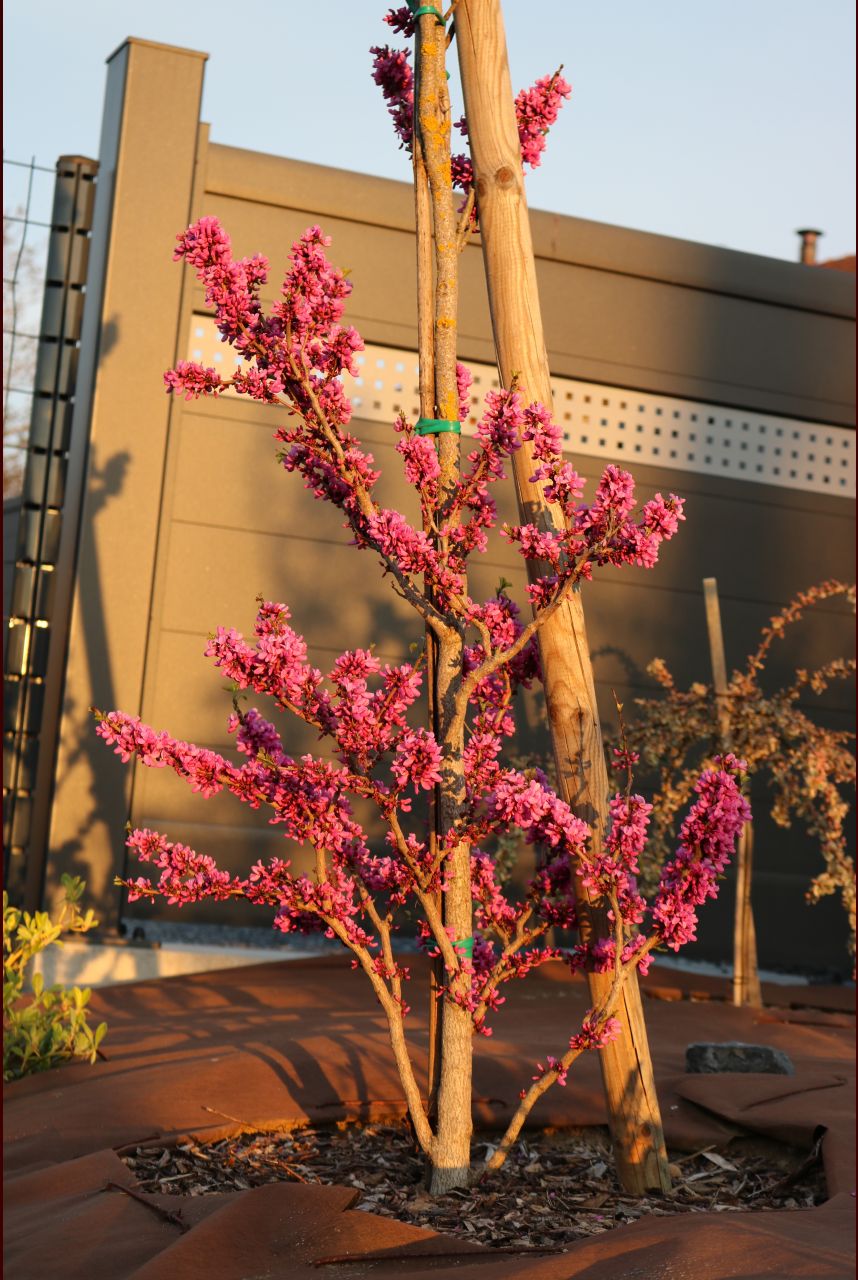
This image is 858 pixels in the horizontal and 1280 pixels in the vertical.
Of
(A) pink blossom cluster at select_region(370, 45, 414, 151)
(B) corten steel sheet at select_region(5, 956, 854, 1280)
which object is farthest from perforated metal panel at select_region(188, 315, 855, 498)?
(A) pink blossom cluster at select_region(370, 45, 414, 151)

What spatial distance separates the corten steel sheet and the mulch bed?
7 cm

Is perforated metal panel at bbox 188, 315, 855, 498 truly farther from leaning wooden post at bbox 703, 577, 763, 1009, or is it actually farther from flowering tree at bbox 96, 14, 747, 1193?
flowering tree at bbox 96, 14, 747, 1193

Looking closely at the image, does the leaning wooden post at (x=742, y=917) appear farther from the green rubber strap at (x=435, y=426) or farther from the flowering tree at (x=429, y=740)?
the green rubber strap at (x=435, y=426)

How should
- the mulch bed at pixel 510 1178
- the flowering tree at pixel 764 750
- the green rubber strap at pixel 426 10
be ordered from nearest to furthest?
1. the mulch bed at pixel 510 1178
2. the green rubber strap at pixel 426 10
3. the flowering tree at pixel 764 750

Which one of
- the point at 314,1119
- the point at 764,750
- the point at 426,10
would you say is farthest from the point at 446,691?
the point at 764,750

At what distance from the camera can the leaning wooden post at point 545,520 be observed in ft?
11.4

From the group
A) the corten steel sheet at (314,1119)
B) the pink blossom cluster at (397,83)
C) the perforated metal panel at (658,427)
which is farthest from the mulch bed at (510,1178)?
the perforated metal panel at (658,427)

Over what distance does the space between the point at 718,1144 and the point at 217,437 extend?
584 cm

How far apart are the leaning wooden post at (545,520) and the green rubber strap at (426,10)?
6 centimetres

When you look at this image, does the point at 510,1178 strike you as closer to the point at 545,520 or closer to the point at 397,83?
the point at 545,520

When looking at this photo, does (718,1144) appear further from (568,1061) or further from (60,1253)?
(60,1253)

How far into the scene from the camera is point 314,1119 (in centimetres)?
394

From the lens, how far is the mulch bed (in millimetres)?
3152

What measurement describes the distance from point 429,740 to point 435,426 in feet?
2.71
